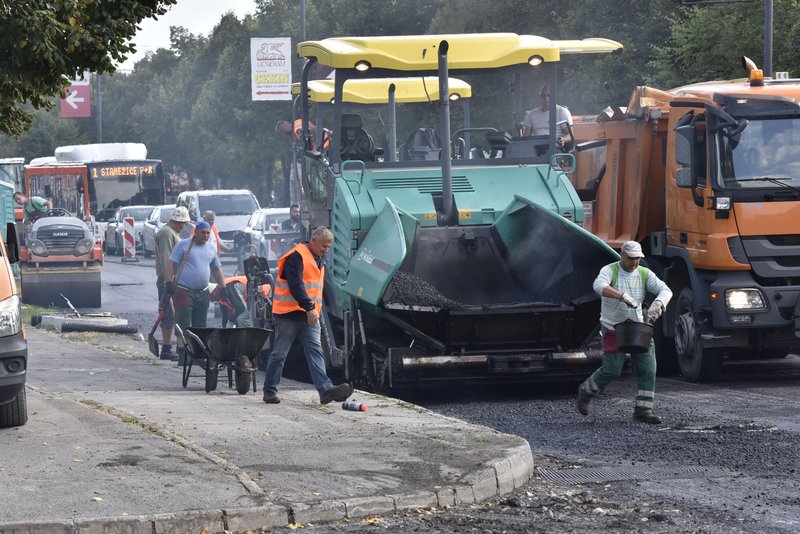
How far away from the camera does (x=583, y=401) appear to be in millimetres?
11211

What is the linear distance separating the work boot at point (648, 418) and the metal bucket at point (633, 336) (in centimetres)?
53

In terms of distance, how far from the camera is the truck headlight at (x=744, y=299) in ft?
42.7

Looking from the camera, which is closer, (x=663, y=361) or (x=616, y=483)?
(x=616, y=483)

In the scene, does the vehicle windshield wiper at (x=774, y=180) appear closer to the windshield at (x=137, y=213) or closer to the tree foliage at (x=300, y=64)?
the tree foliage at (x=300, y=64)

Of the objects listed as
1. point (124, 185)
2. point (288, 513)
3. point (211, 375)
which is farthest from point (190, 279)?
point (124, 185)

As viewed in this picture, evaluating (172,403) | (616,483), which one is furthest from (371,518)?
(172,403)

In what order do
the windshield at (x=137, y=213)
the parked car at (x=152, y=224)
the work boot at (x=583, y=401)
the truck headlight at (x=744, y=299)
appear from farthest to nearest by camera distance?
the windshield at (x=137, y=213)
the parked car at (x=152, y=224)
the truck headlight at (x=744, y=299)
the work boot at (x=583, y=401)

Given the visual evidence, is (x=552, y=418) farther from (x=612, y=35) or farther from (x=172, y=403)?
(x=612, y=35)

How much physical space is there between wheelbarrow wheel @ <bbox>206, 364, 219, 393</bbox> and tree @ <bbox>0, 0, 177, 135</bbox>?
9.05 feet

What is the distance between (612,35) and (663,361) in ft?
59.1

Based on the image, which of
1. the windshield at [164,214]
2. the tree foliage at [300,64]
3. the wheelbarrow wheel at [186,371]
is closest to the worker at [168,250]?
the wheelbarrow wheel at [186,371]

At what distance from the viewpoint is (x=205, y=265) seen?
14945 millimetres

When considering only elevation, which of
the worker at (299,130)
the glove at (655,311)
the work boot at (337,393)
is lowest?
the work boot at (337,393)

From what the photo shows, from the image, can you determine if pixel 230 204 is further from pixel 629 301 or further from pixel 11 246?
pixel 629 301
